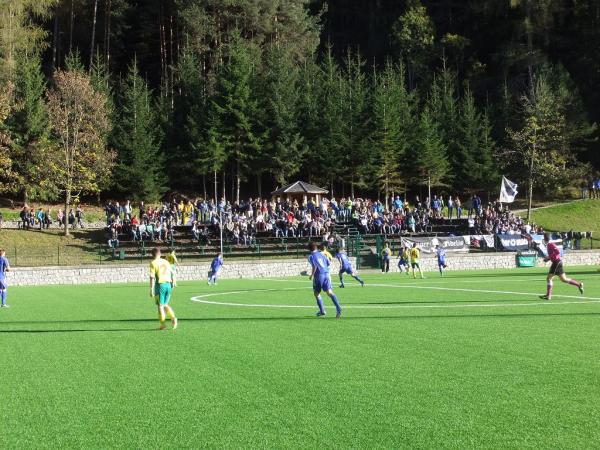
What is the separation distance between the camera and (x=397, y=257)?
42.3 metres

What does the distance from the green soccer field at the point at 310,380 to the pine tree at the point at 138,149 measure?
43049mm

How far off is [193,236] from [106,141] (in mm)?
18072

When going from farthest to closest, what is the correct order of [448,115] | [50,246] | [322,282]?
[448,115], [50,246], [322,282]

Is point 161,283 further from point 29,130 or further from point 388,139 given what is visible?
point 388,139

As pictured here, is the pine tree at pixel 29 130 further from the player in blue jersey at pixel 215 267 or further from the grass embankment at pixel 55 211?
the player in blue jersey at pixel 215 267

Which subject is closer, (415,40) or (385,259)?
(385,259)

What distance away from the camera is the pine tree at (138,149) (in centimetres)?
5888

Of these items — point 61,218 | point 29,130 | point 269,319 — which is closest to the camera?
point 269,319

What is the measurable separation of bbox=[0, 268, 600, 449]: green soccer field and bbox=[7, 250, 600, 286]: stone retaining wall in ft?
68.7

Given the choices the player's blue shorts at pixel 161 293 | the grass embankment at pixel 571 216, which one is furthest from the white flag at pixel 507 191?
the player's blue shorts at pixel 161 293

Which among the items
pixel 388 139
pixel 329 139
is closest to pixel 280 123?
pixel 329 139

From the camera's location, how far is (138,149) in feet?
195

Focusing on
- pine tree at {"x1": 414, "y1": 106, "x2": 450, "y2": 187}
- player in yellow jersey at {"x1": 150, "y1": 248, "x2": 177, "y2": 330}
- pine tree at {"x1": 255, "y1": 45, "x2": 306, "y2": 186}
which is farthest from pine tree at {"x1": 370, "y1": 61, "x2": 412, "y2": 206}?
player in yellow jersey at {"x1": 150, "y1": 248, "x2": 177, "y2": 330}

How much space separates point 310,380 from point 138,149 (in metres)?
52.7
